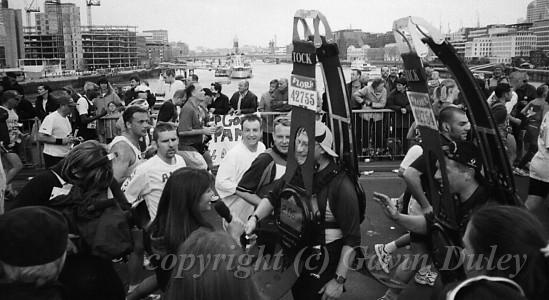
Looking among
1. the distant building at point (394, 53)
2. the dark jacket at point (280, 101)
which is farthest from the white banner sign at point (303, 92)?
the dark jacket at point (280, 101)

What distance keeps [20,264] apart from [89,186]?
1120 millimetres

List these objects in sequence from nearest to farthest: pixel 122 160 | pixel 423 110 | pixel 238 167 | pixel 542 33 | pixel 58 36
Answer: pixel 423 110, pixel 122 160, pixel 238 167, pixel 542 33, pixel 58 36

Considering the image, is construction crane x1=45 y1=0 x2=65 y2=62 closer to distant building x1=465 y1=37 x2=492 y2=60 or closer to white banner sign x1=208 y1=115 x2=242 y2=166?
distant building x1=465 y1=37 x2=492 y2=60

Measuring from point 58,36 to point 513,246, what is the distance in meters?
181

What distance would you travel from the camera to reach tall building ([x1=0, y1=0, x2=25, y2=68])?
Result: 129 metres

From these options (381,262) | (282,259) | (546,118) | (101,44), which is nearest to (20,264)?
(282,259)

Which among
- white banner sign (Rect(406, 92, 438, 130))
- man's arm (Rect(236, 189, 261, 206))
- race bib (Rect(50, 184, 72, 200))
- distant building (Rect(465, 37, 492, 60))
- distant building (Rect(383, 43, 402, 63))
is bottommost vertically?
man's arm (Rect(236, 189, 261, 206))

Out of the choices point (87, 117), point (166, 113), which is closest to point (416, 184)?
point (166, 113)

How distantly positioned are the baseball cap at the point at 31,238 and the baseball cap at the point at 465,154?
248 cm

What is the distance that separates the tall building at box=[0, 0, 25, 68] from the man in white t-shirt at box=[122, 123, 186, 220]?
443 feet

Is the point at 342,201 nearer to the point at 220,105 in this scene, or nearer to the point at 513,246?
the point at 513,246

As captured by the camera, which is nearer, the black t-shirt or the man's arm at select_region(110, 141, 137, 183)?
the black t-shirt

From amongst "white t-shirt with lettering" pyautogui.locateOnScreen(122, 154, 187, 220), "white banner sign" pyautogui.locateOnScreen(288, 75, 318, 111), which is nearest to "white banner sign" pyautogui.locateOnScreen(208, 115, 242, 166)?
"white t-shirt with lettering" pyautogui.locateOnScreen(122, 154, 187, 220)

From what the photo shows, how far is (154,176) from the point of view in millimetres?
4594
